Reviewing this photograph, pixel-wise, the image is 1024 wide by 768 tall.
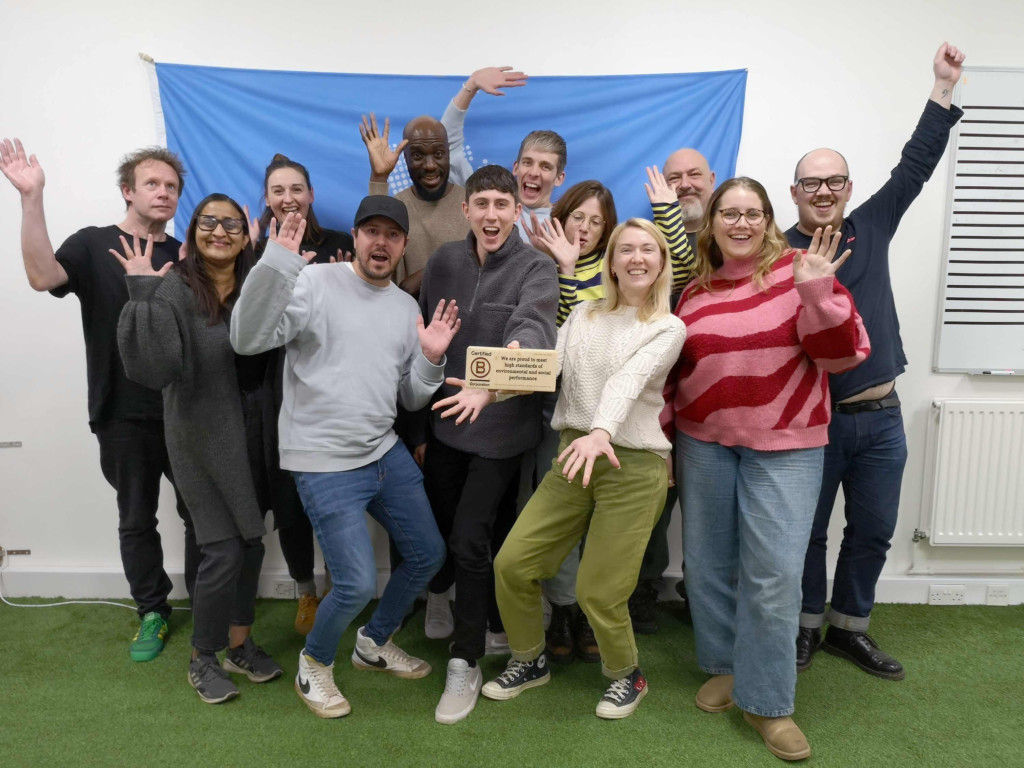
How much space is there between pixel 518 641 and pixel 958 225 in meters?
2.78

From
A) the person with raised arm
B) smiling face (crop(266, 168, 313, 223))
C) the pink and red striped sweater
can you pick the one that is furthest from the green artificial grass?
smiling face (crop(266, 168, 313, 223))

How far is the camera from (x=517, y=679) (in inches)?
94.4

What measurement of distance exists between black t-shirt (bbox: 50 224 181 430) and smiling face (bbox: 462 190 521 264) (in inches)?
Answer: 52.0

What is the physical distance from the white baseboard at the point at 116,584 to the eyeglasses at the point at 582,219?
1834 mm

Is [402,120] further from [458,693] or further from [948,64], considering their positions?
[458,693]

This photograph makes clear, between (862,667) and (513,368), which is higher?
(513,368)

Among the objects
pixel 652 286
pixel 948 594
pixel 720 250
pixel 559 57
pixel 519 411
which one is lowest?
pixel 948 594

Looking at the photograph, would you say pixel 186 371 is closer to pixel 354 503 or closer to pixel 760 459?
pixel 354 503

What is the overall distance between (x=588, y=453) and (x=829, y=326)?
82 centimetres

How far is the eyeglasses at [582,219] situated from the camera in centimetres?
252

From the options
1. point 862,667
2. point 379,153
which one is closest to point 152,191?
point 379,153

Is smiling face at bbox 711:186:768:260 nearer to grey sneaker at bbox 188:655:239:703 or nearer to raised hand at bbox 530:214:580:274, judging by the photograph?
raised hand at bbox 530:214:580:274

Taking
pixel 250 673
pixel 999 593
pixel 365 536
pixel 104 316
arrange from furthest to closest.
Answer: pixel 999 593, pixel 104 316, pixel 250 673, pixel 365 536

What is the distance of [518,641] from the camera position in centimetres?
236
